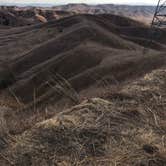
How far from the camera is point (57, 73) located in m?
23.8

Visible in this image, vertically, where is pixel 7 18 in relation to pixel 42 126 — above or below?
below

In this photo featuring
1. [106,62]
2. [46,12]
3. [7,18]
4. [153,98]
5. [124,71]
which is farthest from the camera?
[46,12]

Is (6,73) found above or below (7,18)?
above

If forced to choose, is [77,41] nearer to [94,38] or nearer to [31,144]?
[94,38]

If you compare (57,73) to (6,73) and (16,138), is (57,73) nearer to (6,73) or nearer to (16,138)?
(6,73)

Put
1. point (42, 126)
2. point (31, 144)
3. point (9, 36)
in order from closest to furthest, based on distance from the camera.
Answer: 1. point (31, 144)
2. point (42, 126)
3. point (9, 36)

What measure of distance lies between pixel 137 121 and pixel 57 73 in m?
17.0

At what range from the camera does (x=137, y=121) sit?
712 cm

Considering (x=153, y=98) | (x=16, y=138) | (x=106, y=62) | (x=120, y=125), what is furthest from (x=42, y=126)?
(x=106, y=62)

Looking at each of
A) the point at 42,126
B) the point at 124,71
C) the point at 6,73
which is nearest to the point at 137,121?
the point at 42,126

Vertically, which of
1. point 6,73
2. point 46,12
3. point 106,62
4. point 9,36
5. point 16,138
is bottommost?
point 46,12

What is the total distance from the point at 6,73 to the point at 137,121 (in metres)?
20.5

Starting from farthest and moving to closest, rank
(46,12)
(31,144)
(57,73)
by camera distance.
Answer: (46,12) → (57,73) → (31,144)

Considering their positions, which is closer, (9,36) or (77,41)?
(77,41)
